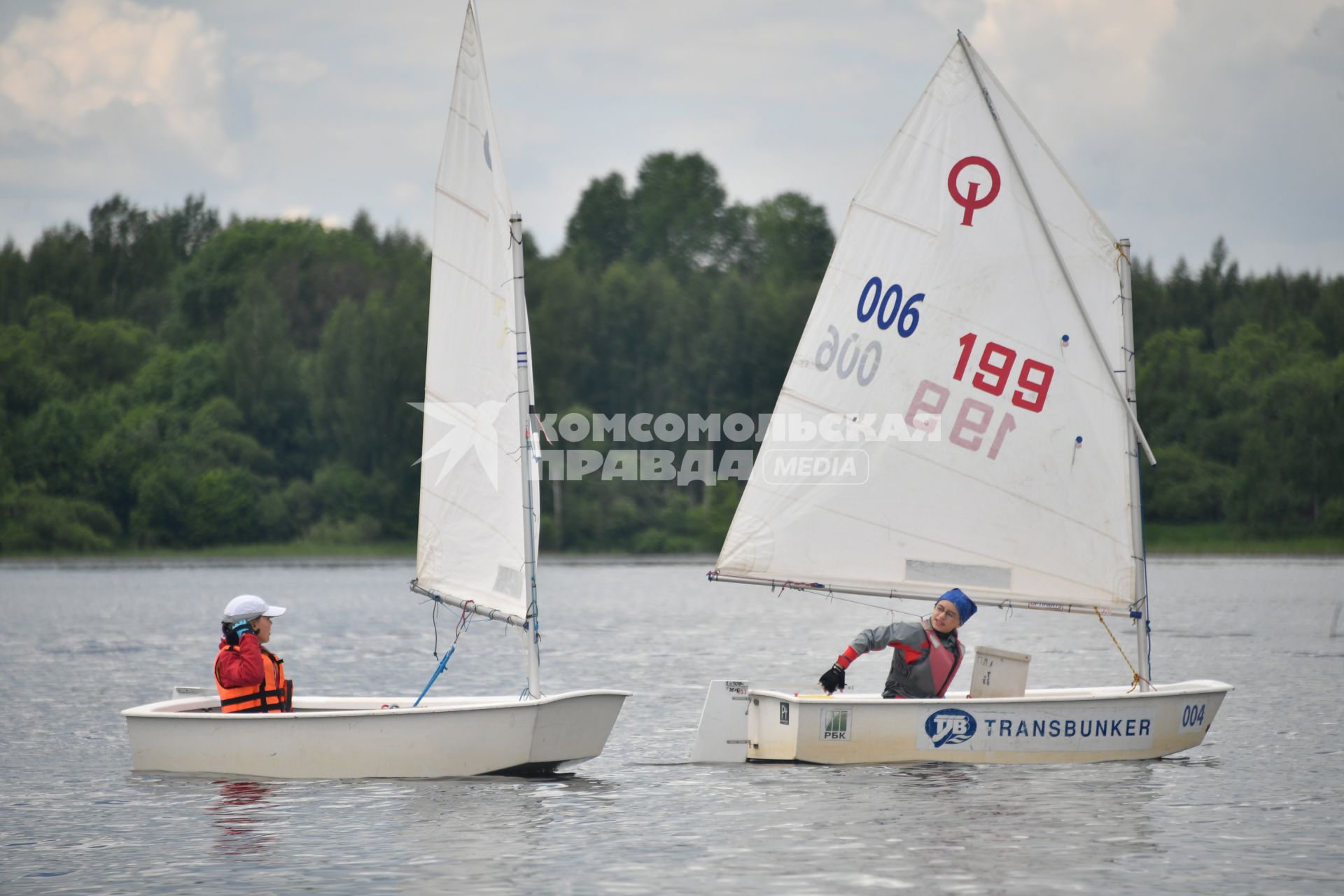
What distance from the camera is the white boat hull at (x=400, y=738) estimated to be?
15.9 metres

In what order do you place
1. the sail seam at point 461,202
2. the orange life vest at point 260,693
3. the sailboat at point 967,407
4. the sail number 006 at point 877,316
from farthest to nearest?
1. the sail number 006 at point 877,316
2. the sailboat at point 967,407
3. the sail seam at point 461,202
4. the orange life vest at point 260,693

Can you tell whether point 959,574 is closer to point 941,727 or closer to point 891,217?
point 941,727

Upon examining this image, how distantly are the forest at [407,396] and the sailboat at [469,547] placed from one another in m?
61.6

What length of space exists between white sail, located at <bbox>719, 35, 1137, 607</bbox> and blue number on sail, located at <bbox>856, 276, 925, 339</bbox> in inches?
0.7

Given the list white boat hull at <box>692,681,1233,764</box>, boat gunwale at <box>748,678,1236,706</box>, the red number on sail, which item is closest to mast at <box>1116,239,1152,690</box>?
boat gunwale at <box>748,678,1236,706</box>

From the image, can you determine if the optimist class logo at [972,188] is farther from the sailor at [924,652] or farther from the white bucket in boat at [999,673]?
the white bucket in boat at [999,673]

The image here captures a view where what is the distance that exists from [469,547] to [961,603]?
4901 mm

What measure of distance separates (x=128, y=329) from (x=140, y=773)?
88.7 metres

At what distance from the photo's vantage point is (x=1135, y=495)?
17.6 m

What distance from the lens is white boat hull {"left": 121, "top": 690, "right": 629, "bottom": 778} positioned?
15.9m

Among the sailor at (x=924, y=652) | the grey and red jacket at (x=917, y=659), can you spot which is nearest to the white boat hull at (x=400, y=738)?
the sailor at (x=924, y=652)

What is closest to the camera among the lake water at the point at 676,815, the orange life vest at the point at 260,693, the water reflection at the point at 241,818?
the lake water at the point at 676,815

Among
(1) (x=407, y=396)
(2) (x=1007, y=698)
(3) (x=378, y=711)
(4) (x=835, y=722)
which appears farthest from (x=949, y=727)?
(1) (x=407, y=396)

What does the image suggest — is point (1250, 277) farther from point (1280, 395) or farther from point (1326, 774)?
point (1326, 774)
